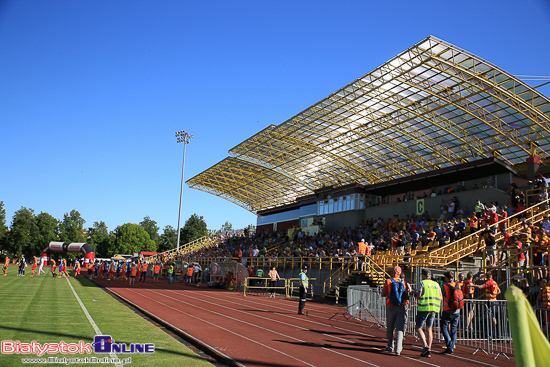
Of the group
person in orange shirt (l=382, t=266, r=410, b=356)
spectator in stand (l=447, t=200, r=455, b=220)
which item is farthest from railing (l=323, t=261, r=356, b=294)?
person in orange shirt (l=382, t=266, r=410, b=356)

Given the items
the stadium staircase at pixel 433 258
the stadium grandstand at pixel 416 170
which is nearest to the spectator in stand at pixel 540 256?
the stadium grandstand at pixel 416 170

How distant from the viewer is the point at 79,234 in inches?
4085

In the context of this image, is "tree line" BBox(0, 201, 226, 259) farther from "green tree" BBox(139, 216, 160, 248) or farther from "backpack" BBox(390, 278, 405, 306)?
"backpack" BBox(390, 278, 405, 306)

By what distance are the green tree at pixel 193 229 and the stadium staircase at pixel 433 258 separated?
293ft

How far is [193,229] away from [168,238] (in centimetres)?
1553

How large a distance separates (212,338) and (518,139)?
28765mm

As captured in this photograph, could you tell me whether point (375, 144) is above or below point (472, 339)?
above

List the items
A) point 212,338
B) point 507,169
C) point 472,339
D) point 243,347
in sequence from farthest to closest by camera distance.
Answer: point 507,169 → point 472,339 → point 212,338 → point 243,347

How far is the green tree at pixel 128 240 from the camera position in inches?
4227

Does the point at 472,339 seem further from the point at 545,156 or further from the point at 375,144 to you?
the point at 375,144

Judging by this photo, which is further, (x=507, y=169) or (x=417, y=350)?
(x=507, y=169)

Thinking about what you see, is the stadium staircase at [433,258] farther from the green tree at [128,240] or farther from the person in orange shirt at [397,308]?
the green tree at [128,240]

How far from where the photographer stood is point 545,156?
106 ft

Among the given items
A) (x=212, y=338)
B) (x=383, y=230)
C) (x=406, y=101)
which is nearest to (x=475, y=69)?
(x=406, y=101)
